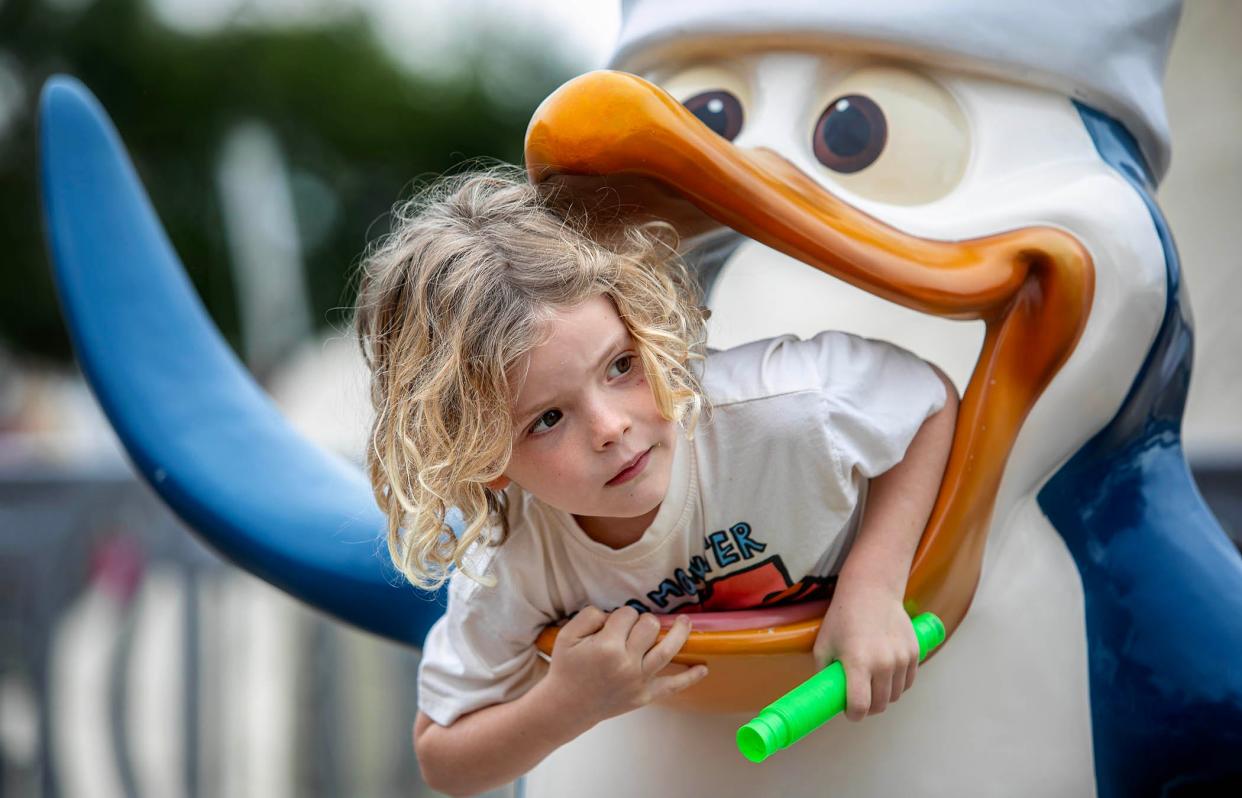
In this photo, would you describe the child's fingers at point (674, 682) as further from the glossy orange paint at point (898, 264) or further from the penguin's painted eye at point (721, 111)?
the penguin's painted eye at point (721, 111)

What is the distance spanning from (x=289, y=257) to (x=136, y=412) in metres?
7.61

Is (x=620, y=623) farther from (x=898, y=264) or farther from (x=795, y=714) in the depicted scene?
(x=898, y=264)

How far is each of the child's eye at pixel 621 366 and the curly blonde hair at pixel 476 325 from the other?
0.04 ft

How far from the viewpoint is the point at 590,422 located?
0.67 metres

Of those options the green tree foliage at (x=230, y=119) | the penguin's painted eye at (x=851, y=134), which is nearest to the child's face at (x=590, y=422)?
the penguin's painted eye at (x=851, y=134)

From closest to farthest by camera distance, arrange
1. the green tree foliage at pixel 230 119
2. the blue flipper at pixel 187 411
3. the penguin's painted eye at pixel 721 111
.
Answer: the penguin's painted eye at pixel 721 111 < the blue flipper at pixel 187 411 < the green tree foliage at pixel 230 119

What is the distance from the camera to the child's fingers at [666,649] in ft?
2.37

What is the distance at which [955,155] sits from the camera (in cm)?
84

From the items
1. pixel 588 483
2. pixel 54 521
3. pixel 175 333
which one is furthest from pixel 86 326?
pixel 54 521

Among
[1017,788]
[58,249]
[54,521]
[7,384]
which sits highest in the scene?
[58,249]

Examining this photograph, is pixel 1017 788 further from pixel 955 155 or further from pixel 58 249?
pixel 58 249

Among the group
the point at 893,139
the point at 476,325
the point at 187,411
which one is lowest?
the point at 187,411

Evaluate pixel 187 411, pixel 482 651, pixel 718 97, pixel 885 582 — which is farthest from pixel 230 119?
pixel 885 582

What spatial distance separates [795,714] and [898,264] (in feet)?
0.83
